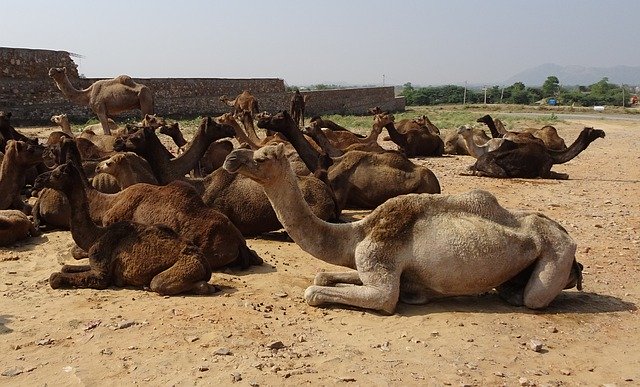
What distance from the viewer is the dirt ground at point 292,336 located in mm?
5473

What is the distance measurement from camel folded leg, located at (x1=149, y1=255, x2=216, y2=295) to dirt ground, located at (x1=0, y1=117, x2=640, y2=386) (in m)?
0.11

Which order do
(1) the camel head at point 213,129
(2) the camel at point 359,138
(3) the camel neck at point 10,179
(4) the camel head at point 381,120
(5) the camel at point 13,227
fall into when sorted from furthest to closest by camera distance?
1. (4) the camel head at point 381,120
2. (2) the camel at point 359,138
3. (1) the camel head at point 213,129
4. (3) the camel neck at point 10,179
5. (5) the camel at point 13,227

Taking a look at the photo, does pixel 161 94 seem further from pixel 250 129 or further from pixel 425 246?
pixel 425 246

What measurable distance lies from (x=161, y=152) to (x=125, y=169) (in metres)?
1.48

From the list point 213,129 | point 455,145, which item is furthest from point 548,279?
point 455,145

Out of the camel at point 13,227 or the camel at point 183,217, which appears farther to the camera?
the camel at point 13,227

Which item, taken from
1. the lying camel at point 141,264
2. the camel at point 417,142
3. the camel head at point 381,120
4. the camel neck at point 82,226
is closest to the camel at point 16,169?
the camel neck at point 82,226

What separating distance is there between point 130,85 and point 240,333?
63.2 feet

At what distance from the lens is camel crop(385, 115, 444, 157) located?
70.5 feet

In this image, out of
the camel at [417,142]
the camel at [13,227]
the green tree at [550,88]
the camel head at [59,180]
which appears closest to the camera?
the camel head at [59,180]

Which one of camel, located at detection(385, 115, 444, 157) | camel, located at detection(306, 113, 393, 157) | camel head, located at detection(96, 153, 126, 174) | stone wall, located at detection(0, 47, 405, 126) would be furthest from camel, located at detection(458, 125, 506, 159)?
stone wall, located at detection(0, 47, 405, 126)

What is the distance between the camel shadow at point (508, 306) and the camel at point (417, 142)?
1389 centimetres

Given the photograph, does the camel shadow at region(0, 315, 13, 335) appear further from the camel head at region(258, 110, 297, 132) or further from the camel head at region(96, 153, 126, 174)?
the camel head at region(258, 110, 297, 132)

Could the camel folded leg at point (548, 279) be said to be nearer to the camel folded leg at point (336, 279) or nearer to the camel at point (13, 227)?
the camel folded leg at point (336, 279)
